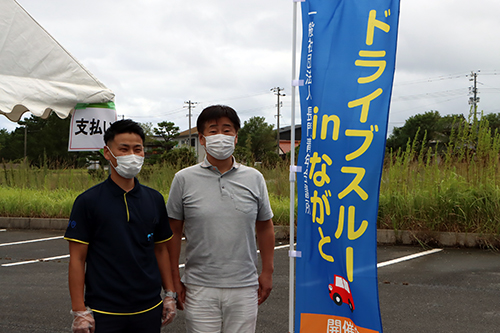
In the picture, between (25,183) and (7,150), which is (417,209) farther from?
(7,150)

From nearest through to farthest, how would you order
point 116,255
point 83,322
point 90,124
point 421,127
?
point 83,322 → point 116,255 → point 90,124 → point 421,127

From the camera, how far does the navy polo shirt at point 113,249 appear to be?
2277 millimetres

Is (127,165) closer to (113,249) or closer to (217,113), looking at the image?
(113,249)

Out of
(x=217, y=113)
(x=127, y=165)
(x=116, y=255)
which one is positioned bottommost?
(x=116, y=255)

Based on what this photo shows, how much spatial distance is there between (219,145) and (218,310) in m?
0.94

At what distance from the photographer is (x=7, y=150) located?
66250mm

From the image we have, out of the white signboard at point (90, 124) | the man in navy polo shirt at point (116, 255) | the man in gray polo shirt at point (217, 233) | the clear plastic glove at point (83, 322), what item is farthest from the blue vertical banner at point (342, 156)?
the white signboard at point (90, 124)

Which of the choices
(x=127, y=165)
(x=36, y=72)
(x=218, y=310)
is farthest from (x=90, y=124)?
(x=218, y=310)

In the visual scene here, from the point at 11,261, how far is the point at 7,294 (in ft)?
6.74

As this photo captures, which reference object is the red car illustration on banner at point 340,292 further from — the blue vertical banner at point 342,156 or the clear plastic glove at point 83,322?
the clear plastic glove at point 83,322

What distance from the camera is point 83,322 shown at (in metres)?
2.21

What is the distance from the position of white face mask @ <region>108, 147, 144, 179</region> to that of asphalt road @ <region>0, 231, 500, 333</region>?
2387 mm

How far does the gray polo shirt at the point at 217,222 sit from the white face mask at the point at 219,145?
9 cm

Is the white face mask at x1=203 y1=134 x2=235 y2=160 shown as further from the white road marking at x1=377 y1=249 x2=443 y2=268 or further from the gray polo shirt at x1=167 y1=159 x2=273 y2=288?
the white road marking at x1=377 y1=249 x2=443 y2=268
